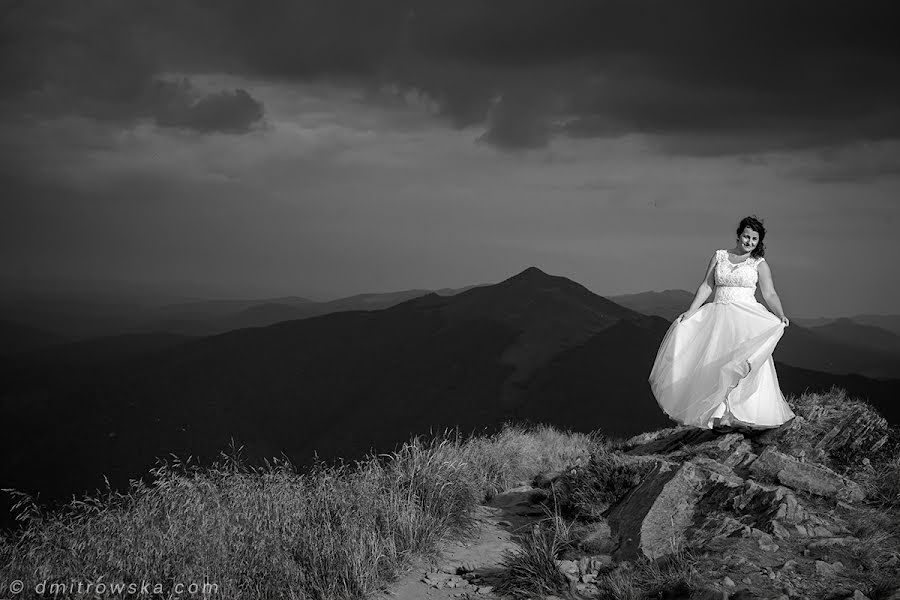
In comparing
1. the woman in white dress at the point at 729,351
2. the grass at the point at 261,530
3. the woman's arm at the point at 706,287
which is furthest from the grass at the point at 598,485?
the woman's arm at the point at 706,287

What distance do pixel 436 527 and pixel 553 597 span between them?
4.64ft

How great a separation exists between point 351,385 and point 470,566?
85.8 metres

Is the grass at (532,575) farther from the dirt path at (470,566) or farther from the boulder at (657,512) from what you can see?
the boulder at (657,512)

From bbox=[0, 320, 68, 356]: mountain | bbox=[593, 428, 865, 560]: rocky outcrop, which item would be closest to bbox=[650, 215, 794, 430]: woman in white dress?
bbox=[593, 428, 865, 560]: rocky outcrop

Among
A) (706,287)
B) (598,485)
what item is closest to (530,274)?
(706,287)

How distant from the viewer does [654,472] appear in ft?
19.4

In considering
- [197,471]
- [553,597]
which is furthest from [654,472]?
[197,471]

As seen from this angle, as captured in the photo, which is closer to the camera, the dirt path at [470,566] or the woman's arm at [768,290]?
the dirt path at [470,566]

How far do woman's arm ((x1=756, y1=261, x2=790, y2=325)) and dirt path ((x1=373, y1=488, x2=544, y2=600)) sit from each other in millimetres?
3863

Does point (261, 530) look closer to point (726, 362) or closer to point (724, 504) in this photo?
point (724, 504)

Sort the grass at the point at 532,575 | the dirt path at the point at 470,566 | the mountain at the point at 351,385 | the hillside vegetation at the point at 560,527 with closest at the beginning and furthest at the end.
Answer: the hillside vegetation at the point at 560,527 < the grass at the point at 532,575 < the dirt path at the point at 470,566 < the mountain at the point at 351,385

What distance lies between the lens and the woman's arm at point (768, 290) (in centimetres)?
741

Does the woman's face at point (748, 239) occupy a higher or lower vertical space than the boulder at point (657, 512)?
higher

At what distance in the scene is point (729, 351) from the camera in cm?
714
